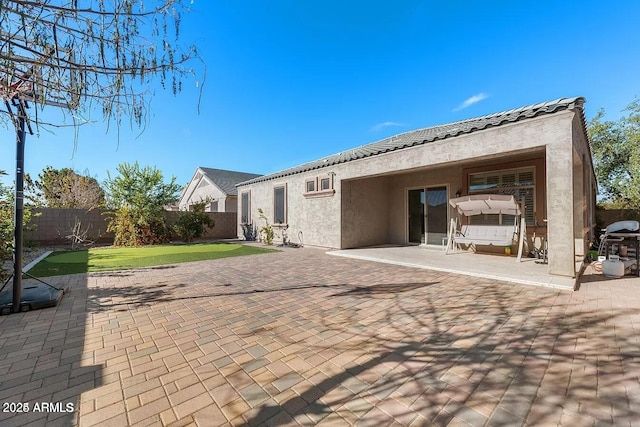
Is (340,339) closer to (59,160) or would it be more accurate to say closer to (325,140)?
(59,160)

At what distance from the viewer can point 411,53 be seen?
1123cm

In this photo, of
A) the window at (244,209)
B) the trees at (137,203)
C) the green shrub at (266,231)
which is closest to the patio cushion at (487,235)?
the green shrub at (266,231)

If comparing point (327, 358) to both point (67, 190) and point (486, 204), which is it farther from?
point (67, 190)

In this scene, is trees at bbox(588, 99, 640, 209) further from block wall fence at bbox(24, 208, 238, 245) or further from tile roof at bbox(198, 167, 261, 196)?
block wall fence at bbox(24, 208, 238, 245)

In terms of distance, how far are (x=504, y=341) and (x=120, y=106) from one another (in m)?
4.58

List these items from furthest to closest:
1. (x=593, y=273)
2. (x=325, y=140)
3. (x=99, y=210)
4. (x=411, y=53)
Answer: (x=325, y=140), (x=99, y=210), (x=411, y=53), (x=593, y=273)

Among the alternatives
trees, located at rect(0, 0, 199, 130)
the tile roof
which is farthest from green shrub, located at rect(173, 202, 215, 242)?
trees, located at rect(0, 0, 199, 130)

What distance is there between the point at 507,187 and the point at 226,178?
23.4 m

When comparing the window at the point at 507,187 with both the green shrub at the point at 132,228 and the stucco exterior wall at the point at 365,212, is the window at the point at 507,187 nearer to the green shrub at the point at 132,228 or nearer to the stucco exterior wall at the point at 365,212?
the stucco exterior wall at the point at 365,212

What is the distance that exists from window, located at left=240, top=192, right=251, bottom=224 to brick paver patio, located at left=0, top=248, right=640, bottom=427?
11.4m

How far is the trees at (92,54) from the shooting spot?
1.88 metres

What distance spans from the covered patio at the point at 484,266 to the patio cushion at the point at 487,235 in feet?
1.71

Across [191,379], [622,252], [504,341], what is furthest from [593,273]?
[191,379]

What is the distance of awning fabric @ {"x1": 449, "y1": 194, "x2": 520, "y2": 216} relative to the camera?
24.7 feet
